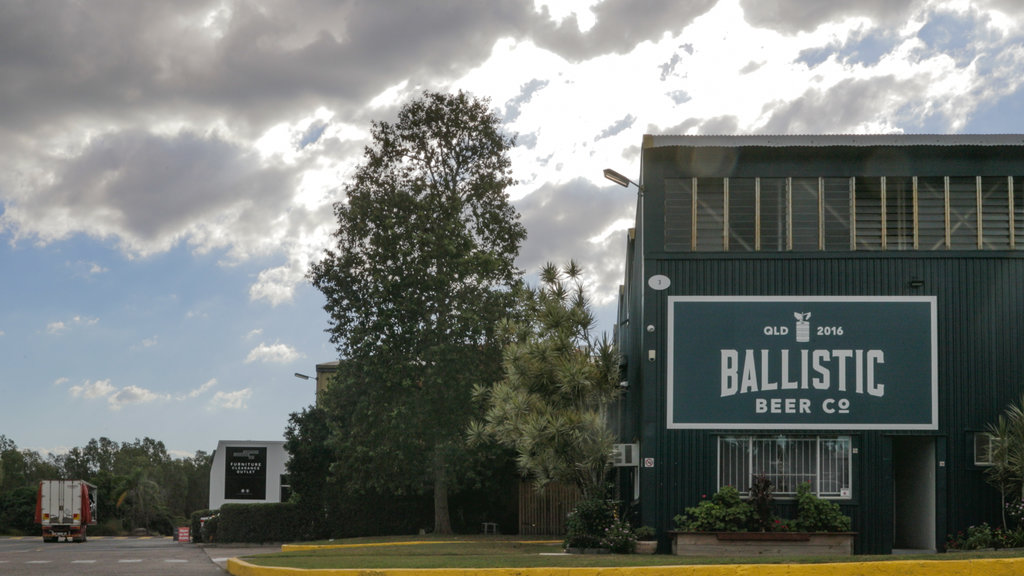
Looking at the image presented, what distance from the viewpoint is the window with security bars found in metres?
23.2

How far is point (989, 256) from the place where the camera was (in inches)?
922

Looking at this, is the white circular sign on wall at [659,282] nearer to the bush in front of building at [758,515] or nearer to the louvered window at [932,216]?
the bush in front of building at [758,515]

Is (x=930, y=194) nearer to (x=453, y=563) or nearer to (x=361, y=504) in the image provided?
(x=453, y=563)

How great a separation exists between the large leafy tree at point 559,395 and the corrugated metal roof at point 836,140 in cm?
410

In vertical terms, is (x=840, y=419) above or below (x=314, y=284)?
below

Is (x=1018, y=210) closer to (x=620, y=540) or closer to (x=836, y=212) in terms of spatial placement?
(x=836, y=212)

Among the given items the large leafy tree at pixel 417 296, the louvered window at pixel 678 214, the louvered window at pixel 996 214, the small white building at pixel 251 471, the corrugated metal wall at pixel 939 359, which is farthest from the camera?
the small white building at pixel 251 471

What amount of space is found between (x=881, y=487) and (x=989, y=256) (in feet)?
17.8

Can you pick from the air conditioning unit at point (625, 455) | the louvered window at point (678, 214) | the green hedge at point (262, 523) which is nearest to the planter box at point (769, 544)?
the air conditioning unit at point (625, 455)

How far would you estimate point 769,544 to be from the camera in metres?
21.9

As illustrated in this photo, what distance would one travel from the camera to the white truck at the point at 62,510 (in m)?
45.0

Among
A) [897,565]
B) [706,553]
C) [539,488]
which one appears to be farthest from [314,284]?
[897,565]

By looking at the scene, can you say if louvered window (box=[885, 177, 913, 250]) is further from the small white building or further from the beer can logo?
the small white building

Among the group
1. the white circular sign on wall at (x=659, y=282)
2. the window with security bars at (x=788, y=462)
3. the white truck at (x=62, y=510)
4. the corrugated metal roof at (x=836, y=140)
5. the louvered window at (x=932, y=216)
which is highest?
the corrugated metal roof at (x=836, y=140)
